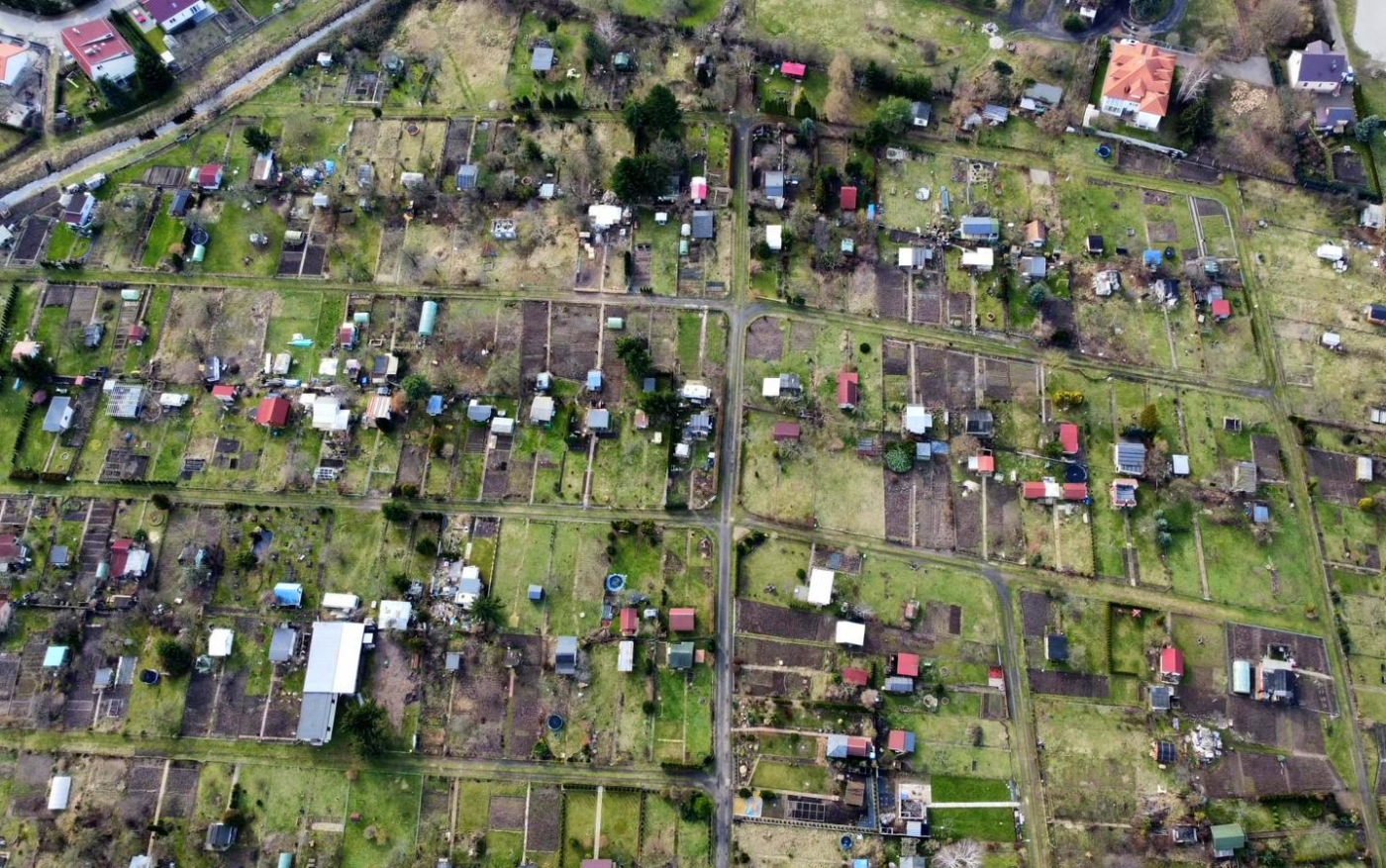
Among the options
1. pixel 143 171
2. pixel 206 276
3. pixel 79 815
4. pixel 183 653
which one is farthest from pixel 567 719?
pixel 143 171

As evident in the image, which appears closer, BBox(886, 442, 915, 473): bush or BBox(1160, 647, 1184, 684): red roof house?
BBox(1160, 647, 1184, 684): red roof house

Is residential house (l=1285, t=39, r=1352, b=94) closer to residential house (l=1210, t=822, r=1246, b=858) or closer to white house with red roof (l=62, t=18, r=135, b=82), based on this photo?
residential house (l=1210, t=822, r=1246, b=858)

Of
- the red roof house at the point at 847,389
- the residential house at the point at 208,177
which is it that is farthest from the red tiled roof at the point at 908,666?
the residential house at the point at 208,177

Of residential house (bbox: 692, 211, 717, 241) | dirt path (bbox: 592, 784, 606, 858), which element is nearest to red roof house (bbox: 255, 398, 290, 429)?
residential house (bbox: 692, 211, 717, 241)

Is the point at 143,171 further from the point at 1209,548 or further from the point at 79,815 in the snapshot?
the point at 1209,548

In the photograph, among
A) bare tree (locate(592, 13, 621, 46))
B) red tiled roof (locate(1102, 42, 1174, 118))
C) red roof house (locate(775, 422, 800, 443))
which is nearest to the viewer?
red roof house (locate(775, 422, 800, 443))

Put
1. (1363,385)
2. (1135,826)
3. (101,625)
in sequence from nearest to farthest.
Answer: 1. (1135,826)
2. (101,625)
3. (1363,385)

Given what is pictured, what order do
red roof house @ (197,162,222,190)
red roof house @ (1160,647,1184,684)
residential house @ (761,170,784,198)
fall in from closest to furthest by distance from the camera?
1. red roof house @ (1160,647,1184,684)
2. residential house @ (761,170,784,198)
3. red roof house @ (197,162,222,190)
